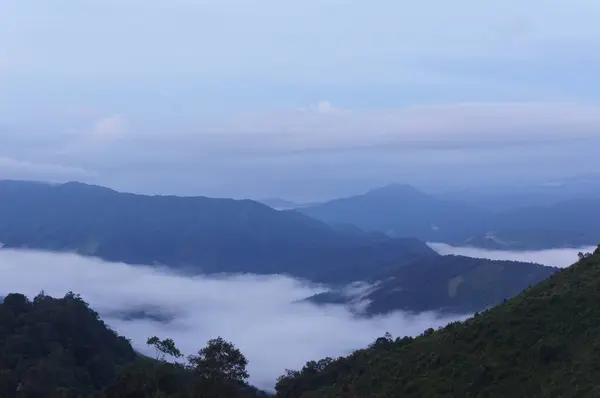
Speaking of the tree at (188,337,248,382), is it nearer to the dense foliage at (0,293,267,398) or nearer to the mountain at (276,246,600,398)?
the dense foliage at (0,293,267,398)

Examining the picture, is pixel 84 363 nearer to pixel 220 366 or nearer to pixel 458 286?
pixel 220 366

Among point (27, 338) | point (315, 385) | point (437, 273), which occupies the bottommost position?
point (315, 385)

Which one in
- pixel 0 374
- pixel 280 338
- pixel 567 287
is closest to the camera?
pixel 567 287

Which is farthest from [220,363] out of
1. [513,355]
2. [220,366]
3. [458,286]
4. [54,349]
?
[458,286]

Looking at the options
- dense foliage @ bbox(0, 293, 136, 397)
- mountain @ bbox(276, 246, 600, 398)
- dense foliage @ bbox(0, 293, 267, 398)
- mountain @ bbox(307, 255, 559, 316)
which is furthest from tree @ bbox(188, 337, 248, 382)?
mountain @ bbox(307, 255, 559, 316)

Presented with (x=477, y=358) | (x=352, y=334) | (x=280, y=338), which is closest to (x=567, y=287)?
(x=477, y=358)

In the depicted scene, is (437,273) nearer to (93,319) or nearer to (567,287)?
(93,319)

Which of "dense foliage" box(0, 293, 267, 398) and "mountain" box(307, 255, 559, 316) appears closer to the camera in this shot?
"dense foliage" box(0, 293, 267, 398)
